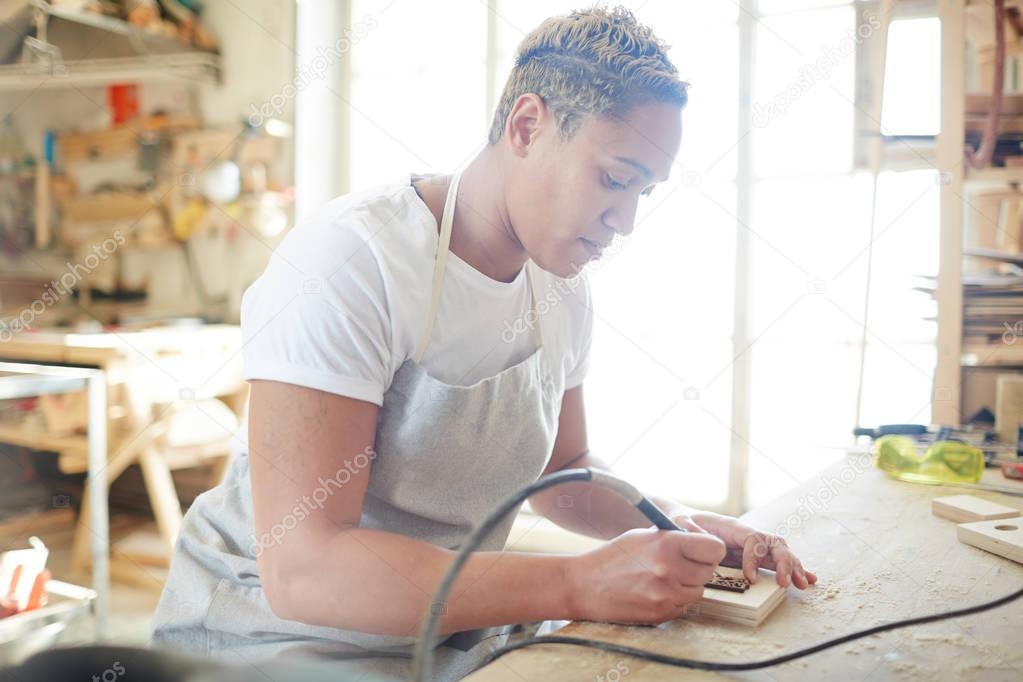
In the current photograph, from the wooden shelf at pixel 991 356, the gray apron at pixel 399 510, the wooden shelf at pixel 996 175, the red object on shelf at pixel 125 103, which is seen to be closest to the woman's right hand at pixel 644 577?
the gray apron at pixel 399 510

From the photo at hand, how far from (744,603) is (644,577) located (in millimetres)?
92

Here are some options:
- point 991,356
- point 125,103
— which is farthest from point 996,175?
point 125,103

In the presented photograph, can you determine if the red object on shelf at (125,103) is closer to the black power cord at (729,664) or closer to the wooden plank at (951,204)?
the wooden plank at (951,204)

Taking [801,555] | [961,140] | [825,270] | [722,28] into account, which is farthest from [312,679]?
[722,28]

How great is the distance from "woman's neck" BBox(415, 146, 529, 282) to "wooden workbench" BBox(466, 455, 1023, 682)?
48cm

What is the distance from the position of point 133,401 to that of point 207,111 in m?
1.43

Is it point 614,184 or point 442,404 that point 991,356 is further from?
point 442,404

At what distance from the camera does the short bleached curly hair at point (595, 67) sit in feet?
3.18

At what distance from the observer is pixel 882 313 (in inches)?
111

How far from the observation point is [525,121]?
1033mm

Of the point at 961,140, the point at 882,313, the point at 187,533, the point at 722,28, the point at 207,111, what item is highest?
the point at 722,28

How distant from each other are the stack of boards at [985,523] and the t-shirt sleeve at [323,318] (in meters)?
0.70

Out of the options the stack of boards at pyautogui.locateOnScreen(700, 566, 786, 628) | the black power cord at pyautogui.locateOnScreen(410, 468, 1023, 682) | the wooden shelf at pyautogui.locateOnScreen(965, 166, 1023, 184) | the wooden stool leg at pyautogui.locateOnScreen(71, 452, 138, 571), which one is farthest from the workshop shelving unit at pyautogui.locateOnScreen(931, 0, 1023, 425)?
the wooden stool leg at pyautogui.locateOnScreen(71, 452, 138, 571)

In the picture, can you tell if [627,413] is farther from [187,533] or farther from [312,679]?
[312,679]
